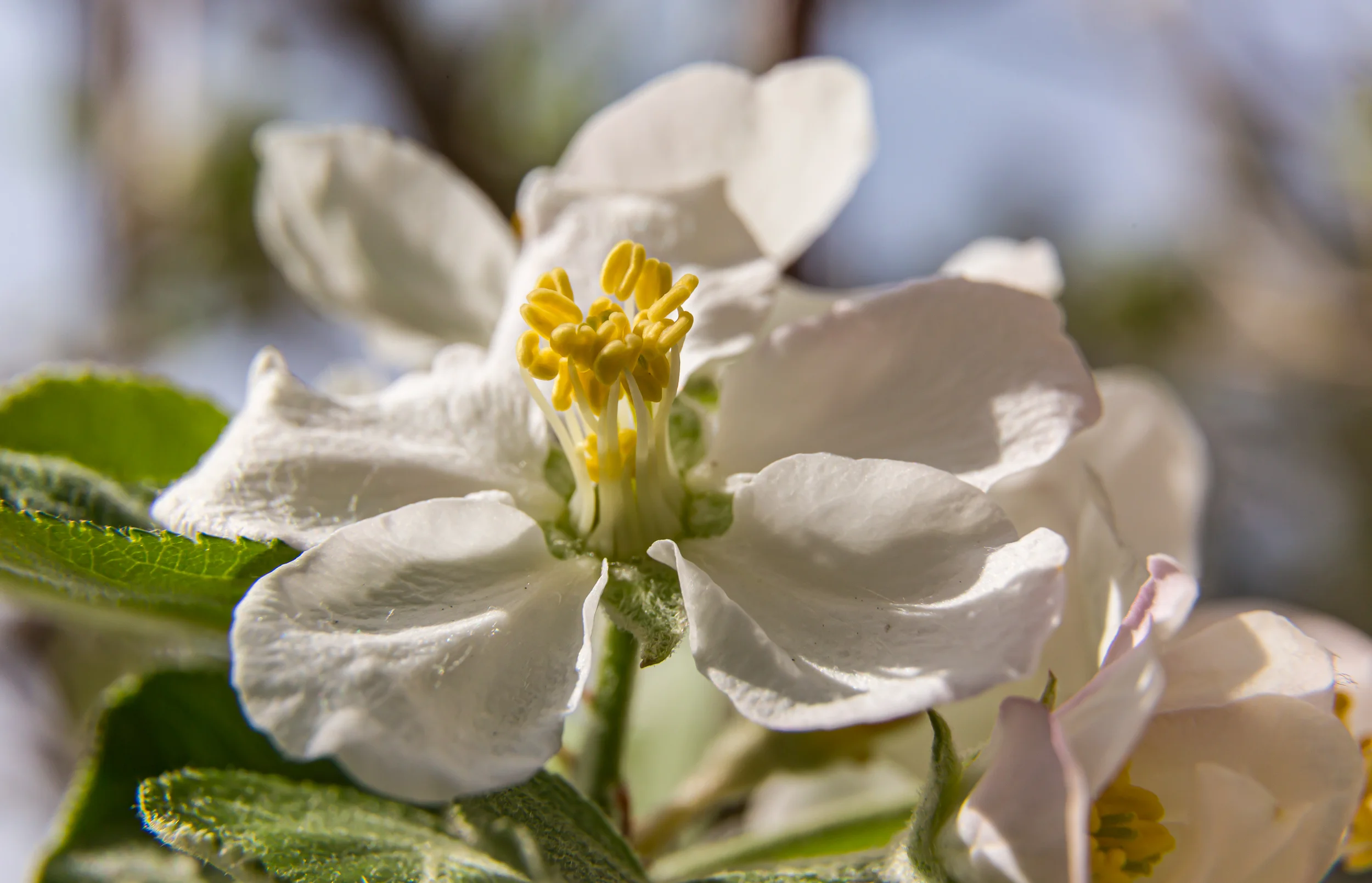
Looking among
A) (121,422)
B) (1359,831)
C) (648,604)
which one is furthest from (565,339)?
(1359,831)

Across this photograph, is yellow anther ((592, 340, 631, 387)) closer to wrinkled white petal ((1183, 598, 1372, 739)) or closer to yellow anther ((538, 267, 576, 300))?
yellow anther ((538, 267, 576, 300))

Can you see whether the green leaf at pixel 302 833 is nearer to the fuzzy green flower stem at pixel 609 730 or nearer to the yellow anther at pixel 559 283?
the fuzzy green flower stem at pixel 609 730

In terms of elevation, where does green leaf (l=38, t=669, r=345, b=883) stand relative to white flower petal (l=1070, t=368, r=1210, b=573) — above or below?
below

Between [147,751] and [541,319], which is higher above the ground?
[541,319]

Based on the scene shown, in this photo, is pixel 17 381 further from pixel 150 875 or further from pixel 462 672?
pixel 462 672

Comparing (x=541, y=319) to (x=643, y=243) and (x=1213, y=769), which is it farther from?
(x=1213, y=769)

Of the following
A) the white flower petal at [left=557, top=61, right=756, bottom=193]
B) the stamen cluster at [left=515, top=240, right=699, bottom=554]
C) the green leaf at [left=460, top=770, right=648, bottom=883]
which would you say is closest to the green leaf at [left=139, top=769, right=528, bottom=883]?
the green leaf at [left=460, top=770, right=648, bottom=883]

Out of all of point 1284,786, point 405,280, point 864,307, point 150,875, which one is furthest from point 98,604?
point 1284,786
